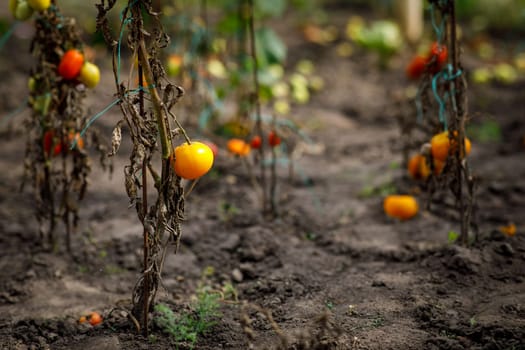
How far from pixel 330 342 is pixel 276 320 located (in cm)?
30

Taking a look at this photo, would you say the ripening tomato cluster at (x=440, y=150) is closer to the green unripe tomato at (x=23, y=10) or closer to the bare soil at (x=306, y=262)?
the bare soil at (x=306, y=262)

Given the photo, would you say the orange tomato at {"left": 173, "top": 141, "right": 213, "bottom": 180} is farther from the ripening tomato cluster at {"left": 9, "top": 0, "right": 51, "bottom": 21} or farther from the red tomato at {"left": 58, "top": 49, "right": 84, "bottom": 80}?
the ripening tomato cluster at {"left": 9, "top": 0, "right": 51, "bottom": 21}

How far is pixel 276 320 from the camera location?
2.15m

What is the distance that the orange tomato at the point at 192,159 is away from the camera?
1793 millimetres

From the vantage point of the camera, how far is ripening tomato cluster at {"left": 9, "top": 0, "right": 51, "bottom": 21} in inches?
91.2

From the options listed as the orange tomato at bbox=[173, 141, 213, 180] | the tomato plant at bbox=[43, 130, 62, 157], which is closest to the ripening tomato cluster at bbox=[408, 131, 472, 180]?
the orange tomato at bbox=[173, 141, 213, 180]

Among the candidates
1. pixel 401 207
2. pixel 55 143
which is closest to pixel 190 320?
pixel 55 143

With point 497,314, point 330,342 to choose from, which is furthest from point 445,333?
point 330,342

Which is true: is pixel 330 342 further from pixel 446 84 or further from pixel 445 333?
pixel 446 84

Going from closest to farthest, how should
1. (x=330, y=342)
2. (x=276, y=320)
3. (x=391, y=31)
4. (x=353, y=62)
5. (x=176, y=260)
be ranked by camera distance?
1. (x=330, y=342)
2. (x=276, y=320)
3. (x=176, y=260)
4. (x=391, y=31)
5. (x=353, y=62)

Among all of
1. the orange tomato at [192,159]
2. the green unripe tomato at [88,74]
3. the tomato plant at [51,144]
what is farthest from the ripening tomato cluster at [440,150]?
the tomato plant at [51,144]

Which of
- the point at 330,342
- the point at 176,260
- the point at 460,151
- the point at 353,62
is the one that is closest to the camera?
the point at 330,342

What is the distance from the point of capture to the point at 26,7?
2.37 meters

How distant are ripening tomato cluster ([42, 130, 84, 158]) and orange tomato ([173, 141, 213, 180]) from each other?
35.9 inches
